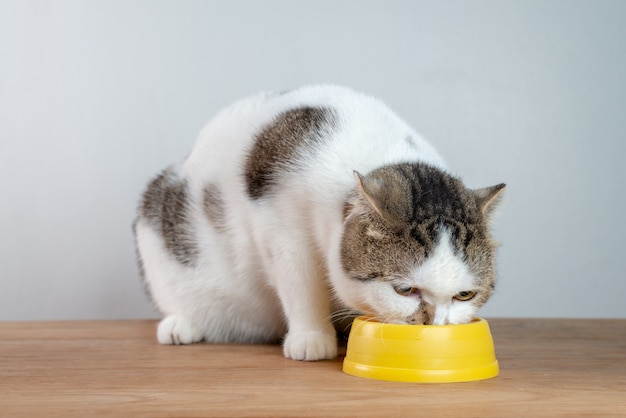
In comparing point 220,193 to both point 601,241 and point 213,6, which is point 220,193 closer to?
point 213,6

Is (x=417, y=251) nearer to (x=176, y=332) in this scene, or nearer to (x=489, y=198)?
(x=489, y=198)

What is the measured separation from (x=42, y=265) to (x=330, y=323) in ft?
4.60

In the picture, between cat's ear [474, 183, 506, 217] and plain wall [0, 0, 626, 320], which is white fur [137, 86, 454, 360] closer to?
cat's ear [474, 183, 506, 217]

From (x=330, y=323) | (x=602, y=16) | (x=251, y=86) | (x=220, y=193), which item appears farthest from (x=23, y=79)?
(x=602, y=16)

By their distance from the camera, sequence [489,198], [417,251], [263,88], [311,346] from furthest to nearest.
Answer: [263,88] → [311,346] → [489,198] → [417,251]

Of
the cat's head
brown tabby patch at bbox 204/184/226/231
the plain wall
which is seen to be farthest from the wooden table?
the plain wall

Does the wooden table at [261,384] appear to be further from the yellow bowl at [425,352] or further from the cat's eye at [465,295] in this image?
the cat's eye at [465,295]

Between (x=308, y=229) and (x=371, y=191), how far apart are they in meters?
0.30

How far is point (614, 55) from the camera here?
292 centimetres

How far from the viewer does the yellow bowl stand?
64.4 inches

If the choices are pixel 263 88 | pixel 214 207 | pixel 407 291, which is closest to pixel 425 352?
pixel 407 291

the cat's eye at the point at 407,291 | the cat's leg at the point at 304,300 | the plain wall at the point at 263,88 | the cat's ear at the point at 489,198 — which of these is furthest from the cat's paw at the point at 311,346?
the plain wall at the point at 263,88

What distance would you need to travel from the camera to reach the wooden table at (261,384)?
143 cm

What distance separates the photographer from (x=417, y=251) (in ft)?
5.32
